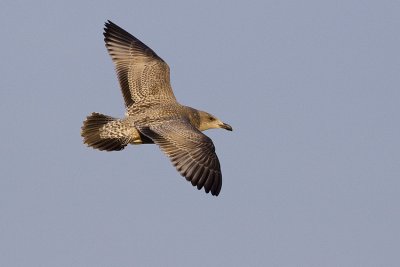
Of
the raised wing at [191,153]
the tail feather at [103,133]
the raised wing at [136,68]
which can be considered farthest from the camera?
the raised wing at [136,68]

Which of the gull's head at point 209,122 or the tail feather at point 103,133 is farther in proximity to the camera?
the gull's head at point 209,122

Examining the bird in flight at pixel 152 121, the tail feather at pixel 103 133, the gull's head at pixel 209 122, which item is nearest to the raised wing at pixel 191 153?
the bird in flight at pixel 152 121

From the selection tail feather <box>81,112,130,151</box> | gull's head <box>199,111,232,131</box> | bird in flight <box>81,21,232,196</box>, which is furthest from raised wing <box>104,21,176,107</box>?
tail feather <box>81,112,130,151</box>

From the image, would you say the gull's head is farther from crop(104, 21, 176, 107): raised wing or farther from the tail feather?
the tail feather

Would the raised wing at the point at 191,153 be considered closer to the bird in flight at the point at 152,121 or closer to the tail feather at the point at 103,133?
the bird in flight at the point at 152,121

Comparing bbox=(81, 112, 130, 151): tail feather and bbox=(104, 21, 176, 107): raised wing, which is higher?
bbox=(104, 21, 176, 107): raised wing

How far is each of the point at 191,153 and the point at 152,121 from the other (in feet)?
5.08

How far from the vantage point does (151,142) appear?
18062 millimetres

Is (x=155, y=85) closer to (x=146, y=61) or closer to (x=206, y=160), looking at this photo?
(x=146, y=61)

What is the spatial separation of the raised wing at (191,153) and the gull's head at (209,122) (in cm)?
204

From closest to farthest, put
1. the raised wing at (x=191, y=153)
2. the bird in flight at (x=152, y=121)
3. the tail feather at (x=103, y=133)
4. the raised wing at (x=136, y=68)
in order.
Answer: the raised wing at (x=191, y=153) < the bird in flight at (x=152, y=121) < the tail feather at (x=103, y=133) < the raised wing at (x=136, y=68)

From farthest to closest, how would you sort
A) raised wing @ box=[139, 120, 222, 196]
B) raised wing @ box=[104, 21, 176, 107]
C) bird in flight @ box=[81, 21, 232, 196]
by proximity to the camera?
raised wing @ box=[104, 21, 176, 107] → bird in flight @ box=[81, 21, 232, 196] → raised wing @ box=[139, 120, 222, 196]

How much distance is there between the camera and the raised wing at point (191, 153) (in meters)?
16.4

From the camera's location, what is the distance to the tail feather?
17969 mm
